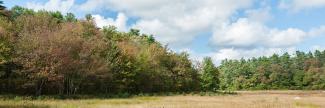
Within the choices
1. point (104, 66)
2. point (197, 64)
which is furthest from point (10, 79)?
point (197, 64)

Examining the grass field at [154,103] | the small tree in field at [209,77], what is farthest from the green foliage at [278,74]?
the grass field at [154,103]

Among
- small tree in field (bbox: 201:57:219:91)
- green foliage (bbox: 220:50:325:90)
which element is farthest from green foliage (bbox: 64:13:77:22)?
green foliage (bbox: 220:50:325:90)

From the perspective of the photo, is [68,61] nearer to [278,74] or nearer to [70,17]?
[70,17]

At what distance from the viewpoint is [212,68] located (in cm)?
11994

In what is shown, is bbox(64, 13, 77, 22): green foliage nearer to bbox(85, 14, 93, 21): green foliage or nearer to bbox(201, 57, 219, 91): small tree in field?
bbox(85, 14, 93, 21): green foliage

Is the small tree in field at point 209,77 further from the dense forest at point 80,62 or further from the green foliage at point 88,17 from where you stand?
the green foliage at point 88,17

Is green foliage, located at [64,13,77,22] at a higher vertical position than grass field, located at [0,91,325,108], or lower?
higher

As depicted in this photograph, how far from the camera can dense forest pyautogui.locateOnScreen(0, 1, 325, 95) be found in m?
58.4

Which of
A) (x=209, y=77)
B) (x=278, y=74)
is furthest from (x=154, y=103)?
(x=278, y=74)

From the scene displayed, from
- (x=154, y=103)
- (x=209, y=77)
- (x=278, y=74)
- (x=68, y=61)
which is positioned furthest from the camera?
(x=278, y=74)

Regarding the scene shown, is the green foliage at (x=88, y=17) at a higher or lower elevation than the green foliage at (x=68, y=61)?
higher

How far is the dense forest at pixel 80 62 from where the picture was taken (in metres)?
58.4

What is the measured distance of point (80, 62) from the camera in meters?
62.3

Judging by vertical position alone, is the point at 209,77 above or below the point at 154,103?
above
